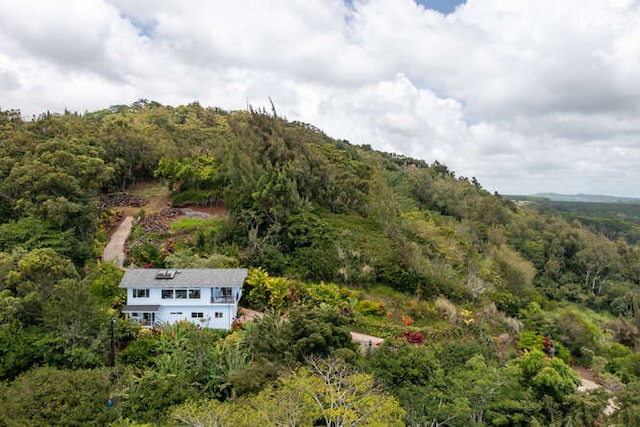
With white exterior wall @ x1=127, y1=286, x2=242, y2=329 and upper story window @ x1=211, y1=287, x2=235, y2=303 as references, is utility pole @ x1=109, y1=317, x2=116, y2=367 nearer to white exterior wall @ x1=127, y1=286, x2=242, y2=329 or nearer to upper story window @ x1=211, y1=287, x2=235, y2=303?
white exterior wall @ x1=127, y1=286, x2=242, y2=329

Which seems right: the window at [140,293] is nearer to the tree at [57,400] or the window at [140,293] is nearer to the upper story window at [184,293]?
the upper story window at [184,293]

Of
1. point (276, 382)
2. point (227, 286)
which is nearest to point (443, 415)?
point (276, 382)

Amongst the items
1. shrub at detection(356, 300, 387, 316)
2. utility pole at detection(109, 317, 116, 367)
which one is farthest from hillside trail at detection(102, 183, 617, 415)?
utility pole at detection(109, 317, 116, 367)

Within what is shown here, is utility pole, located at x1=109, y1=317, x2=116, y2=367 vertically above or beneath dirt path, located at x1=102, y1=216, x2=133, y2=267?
beneath

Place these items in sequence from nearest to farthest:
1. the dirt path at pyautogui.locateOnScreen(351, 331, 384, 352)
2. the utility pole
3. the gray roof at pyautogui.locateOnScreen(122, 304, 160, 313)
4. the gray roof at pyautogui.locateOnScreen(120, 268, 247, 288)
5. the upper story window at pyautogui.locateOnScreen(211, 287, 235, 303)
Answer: the utility pole → the gray roof at pyautogui.locateOnScreen(122, 304, 160, 313) → the dirt path at pyautogui.locateOnScreen(351, 331, 384, 352) → the gray roof at pyautogui.locateOnScreen(120, 268, 247, 288) → the upper story window at pyautogui.locateOnScreen(211, 287, 235, 303)

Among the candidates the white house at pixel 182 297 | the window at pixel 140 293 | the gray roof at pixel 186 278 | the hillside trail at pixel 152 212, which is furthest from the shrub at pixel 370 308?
the window at pixel 140 293

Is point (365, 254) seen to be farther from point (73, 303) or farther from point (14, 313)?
point (14, 313)

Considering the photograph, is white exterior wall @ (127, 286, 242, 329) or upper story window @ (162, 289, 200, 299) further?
upper story window @ (162, 289, 200, 299)
